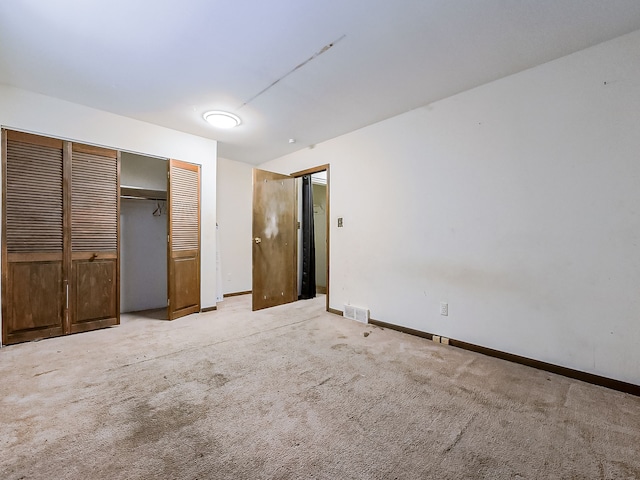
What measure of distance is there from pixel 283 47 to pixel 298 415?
8.40ft

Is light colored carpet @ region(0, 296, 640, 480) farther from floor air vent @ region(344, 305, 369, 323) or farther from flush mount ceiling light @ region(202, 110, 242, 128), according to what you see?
flush mount ceiling light @ region(202, 110, 242, 128)

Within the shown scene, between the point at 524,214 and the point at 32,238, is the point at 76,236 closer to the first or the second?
the point at 32,238

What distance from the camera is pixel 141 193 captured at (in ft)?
13.6

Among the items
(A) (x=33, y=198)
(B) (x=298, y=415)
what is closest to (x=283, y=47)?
(B) (x=298, y=415)

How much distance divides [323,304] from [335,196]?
5.83ft

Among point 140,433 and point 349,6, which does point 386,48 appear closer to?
point 349,6

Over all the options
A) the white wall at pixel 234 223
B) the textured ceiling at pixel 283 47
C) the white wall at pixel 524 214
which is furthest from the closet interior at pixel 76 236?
the white wall at pixel 524 214

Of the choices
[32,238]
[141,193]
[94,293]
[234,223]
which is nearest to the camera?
[32,238]

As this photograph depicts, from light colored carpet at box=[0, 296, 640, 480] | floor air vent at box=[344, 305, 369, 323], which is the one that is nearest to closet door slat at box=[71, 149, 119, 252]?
light colored carpet at box=[0, 296, 640, 480]

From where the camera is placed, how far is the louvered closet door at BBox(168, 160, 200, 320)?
3.63m

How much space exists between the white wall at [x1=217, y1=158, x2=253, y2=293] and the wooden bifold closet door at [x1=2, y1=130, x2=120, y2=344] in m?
1.79

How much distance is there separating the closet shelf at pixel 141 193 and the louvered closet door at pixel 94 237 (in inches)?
25.0

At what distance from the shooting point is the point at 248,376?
2.16m

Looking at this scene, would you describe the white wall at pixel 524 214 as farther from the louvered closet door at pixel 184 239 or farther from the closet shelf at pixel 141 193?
the closet shelf at pixel 141 193
